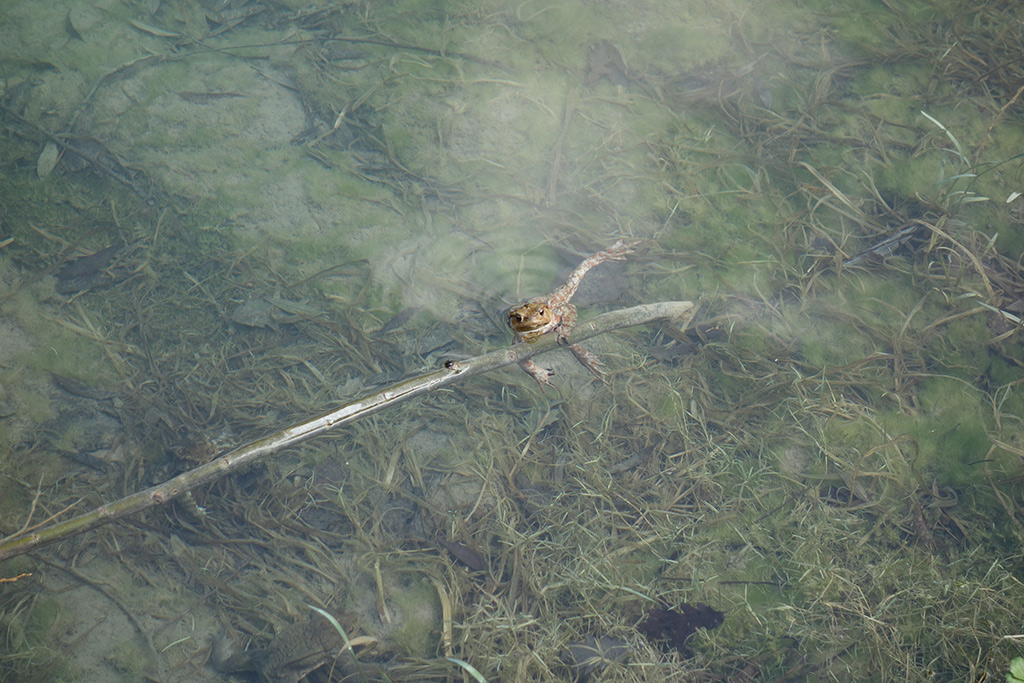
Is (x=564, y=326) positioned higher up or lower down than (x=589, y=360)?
higher up

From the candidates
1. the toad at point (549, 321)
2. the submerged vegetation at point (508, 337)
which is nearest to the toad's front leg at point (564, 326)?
the toad at point (549, 321)

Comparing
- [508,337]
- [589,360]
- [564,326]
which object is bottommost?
[508,337]

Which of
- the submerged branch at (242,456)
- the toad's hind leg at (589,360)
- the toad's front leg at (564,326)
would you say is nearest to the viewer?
the submerged branch at (242,456)

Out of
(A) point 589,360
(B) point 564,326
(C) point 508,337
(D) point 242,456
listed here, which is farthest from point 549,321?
(D) point 242,456

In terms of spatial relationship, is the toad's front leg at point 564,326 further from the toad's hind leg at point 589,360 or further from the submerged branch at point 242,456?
the submerged branch at point 242,456

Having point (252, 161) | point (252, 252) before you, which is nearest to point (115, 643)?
point (252, 252)

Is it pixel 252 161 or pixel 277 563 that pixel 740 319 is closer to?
pixel 277 563

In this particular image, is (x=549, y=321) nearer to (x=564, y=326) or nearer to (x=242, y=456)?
(x=564, y=326)
